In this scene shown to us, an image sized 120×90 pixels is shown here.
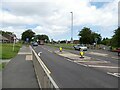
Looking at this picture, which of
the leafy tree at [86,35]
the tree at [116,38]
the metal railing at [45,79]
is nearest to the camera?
the metal railing at [45,79]

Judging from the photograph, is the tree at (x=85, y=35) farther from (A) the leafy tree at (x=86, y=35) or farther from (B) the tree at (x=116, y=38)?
Answer: (B) the tree at (x=116, y=38)

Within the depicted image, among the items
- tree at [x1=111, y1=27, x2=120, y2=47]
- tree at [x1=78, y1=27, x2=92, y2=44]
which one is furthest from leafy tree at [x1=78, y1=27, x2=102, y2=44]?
tree at [x1=111, y1=27, x2=120, y2=47]

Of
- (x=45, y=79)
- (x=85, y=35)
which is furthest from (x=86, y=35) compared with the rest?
(x=45, y=79)

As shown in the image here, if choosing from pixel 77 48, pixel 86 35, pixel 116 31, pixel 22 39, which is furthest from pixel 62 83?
pixel 22 39

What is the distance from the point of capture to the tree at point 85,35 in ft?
294

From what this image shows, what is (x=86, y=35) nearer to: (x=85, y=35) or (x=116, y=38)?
(x=85, y=35)

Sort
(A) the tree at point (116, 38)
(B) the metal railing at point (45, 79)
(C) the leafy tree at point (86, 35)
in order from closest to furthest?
(B) the metal railing at point (45, 79)
(A) the tree at point (116, 38)
(C) the leafy tree at point (86, 35)

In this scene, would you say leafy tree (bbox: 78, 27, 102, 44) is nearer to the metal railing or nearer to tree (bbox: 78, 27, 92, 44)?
tree (bbox: 78, 27, 92, 44)

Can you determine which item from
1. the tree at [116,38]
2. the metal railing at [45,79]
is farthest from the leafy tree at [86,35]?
the metal railing at [45,79]

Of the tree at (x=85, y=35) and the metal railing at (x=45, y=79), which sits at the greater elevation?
the tree at (x=85, y=35)

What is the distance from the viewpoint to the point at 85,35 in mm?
89812

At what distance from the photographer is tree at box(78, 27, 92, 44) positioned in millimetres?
89581

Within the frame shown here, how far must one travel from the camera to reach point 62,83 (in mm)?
12336

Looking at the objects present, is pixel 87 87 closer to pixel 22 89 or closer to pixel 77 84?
pixel 77 84
